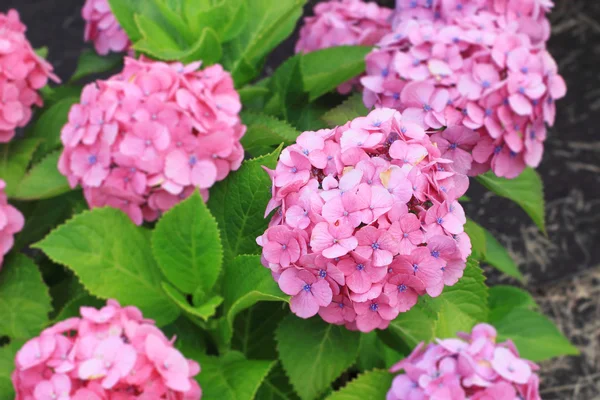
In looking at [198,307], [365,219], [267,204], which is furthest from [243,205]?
[365,219]

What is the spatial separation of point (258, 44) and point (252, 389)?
1.90 feet

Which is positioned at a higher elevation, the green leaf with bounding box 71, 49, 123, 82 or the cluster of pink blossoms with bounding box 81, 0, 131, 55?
the cluster of pink blossoms with bounding box 81, 0, 131, 55

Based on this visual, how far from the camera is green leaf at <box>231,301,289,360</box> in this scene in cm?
109

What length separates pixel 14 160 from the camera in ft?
4.15

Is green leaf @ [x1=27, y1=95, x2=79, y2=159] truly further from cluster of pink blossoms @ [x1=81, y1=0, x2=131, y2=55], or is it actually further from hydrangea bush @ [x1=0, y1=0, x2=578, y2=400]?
cluster of pink blossoms @ [x1=81, y1=0, x2=131, y2=55]

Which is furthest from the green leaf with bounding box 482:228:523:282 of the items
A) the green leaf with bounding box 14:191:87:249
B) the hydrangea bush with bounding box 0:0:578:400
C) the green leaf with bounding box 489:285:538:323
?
the green leaf with bounding box 14:191:87:249

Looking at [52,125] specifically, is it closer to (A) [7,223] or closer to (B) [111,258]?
(A) [7,223]

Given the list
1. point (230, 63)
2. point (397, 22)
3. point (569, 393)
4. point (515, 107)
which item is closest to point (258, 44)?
point (230, 63)

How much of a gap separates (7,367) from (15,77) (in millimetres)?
473

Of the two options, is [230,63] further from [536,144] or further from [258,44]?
[536,144]

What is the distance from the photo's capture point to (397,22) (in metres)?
1.22

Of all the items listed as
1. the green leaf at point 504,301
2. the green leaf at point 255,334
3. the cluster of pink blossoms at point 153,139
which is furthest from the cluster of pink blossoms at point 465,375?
the green leaf at point 504,301

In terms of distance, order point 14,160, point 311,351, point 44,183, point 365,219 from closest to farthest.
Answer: point 365,219 < point 311,351 < point 44,183 < point 14,160

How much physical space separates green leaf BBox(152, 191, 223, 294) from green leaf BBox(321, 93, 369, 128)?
21 centimetres
